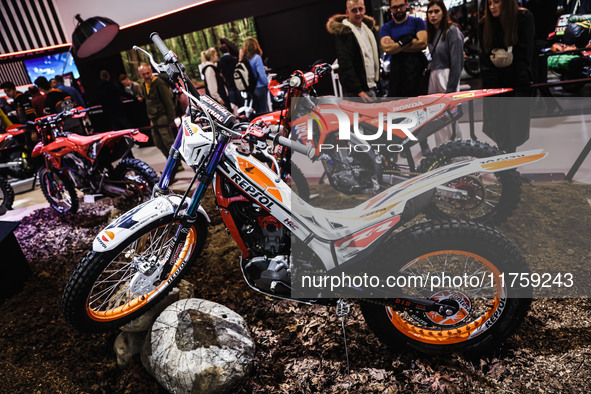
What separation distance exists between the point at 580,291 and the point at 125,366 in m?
2.76

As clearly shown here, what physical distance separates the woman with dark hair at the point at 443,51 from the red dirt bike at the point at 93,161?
124 inches

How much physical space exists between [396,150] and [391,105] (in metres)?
0.41

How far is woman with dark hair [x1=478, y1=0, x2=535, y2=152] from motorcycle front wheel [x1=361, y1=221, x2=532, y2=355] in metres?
2.10

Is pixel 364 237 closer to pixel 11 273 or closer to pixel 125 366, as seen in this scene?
pixel 125 366

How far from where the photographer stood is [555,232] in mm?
2703

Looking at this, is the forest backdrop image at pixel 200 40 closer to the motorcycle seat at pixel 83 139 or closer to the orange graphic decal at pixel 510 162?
the motorcycle seat at pixel 83 139

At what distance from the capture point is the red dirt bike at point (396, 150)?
2770 millimetres

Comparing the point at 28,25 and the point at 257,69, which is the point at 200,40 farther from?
the point at 28,25

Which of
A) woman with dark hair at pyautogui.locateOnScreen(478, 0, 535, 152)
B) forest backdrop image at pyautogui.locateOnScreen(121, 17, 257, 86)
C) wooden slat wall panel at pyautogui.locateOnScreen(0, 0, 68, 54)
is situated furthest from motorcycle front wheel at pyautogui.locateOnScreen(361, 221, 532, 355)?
wooden slat wall panel at pyautogui.locateOnScreen(0, 0, 68, 54)

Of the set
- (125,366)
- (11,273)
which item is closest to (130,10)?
(11,273)

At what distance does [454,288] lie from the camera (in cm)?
189

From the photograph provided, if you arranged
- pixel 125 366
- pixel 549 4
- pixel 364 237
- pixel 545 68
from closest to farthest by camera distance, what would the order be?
pixel 364 237
pixel 125 366
pixel 549 4
pixel 545 68

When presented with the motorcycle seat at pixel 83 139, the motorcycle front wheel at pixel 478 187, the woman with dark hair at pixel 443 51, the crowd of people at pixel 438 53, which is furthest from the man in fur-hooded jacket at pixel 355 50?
the motorcycle seat at pixel 83 139

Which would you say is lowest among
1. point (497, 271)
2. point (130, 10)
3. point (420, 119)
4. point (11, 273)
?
point (11, 273)
